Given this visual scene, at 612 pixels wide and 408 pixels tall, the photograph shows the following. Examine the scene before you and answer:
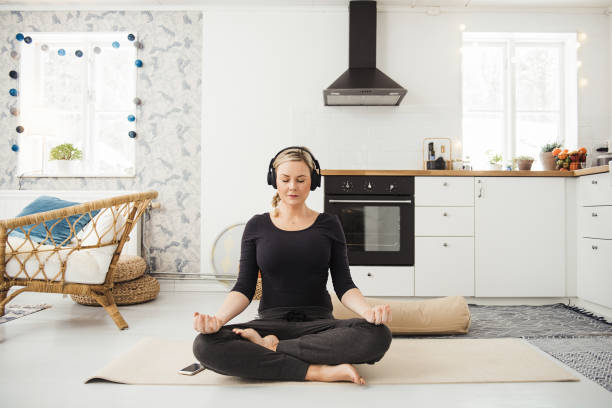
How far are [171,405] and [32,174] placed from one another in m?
3.33

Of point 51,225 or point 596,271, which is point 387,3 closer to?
point 596,271

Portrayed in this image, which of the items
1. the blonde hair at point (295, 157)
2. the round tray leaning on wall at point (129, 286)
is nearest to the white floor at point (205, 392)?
the blonde hair at point (295, 157)

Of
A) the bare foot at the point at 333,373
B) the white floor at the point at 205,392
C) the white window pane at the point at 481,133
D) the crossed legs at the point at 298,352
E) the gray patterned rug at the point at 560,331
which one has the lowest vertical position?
the gray patterned rug at the point at 560,331

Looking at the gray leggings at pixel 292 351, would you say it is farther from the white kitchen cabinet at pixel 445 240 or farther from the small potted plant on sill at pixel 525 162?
the small potted plant on sill at pixel 525 162

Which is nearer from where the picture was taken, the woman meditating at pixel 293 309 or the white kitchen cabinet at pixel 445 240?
the woman meditating at pixel 293 309

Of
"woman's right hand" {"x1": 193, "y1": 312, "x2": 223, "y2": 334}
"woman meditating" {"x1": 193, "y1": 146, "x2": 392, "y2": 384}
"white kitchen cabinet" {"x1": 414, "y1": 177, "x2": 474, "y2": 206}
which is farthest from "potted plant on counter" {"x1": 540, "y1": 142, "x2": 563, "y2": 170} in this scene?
"woman's right hand" {"x1": 193, "y1": 312, "x2": 223, "y2": 334}

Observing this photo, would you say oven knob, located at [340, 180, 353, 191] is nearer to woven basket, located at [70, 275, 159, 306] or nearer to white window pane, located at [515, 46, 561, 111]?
woven basket, located at [70, 275, 159, 306]

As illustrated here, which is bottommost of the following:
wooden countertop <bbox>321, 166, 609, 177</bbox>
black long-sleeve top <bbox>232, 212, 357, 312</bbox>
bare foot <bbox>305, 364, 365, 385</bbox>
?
bare foot <bbox>305, 364, 365, 385</bbox>

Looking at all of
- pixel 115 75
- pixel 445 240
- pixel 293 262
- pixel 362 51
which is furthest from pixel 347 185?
pixel 115 75

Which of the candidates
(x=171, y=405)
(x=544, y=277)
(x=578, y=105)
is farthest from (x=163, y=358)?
(x=578, y=105)

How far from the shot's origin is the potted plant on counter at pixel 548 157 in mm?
3400

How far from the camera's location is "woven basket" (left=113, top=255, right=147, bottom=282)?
2932 mm

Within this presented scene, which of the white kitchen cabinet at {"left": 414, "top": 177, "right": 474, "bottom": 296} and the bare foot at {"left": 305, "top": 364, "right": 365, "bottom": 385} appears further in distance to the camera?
the white kitchen cabinet at {"left": 414, "top": 177, "right": 474, "bottom": 296}

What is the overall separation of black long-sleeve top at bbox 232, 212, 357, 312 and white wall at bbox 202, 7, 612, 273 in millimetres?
2003
